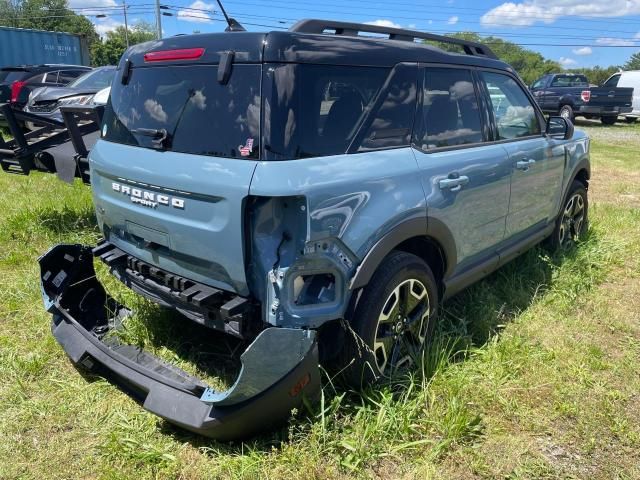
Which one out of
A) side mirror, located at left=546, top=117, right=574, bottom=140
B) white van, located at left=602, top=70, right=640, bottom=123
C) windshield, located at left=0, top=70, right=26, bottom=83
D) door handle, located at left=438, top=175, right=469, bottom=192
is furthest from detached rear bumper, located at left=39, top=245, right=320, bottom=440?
white van, located at left=602, top=70, right=640, bottom=123

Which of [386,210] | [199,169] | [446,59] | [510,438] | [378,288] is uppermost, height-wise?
[446,59]

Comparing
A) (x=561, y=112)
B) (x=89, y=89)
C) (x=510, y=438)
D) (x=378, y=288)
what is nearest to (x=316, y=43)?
(x=378, y=288)

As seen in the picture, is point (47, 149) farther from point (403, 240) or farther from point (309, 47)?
point (403, 240)

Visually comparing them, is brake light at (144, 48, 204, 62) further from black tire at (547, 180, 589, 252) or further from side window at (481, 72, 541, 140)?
black tire at (547, 180, 589, 252)

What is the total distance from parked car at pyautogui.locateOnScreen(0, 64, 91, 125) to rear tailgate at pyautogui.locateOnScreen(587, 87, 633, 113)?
15.8 m

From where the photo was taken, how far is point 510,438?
270cm

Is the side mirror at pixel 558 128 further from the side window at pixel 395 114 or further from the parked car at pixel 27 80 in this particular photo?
the parked car at pixel 27 80

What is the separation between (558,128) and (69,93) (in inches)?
327

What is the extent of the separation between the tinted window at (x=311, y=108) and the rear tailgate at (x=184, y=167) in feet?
0.29

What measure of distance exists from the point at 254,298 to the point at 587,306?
2.92 metres

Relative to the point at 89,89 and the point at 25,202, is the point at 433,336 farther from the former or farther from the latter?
the point at 89,89

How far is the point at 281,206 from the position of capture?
91.1 inches

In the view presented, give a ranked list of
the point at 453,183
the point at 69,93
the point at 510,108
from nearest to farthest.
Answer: the point at 453,183 → the point at 510,108 → the point at 69,93

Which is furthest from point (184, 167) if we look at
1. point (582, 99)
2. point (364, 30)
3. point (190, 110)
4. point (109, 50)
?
point (109, 50)
